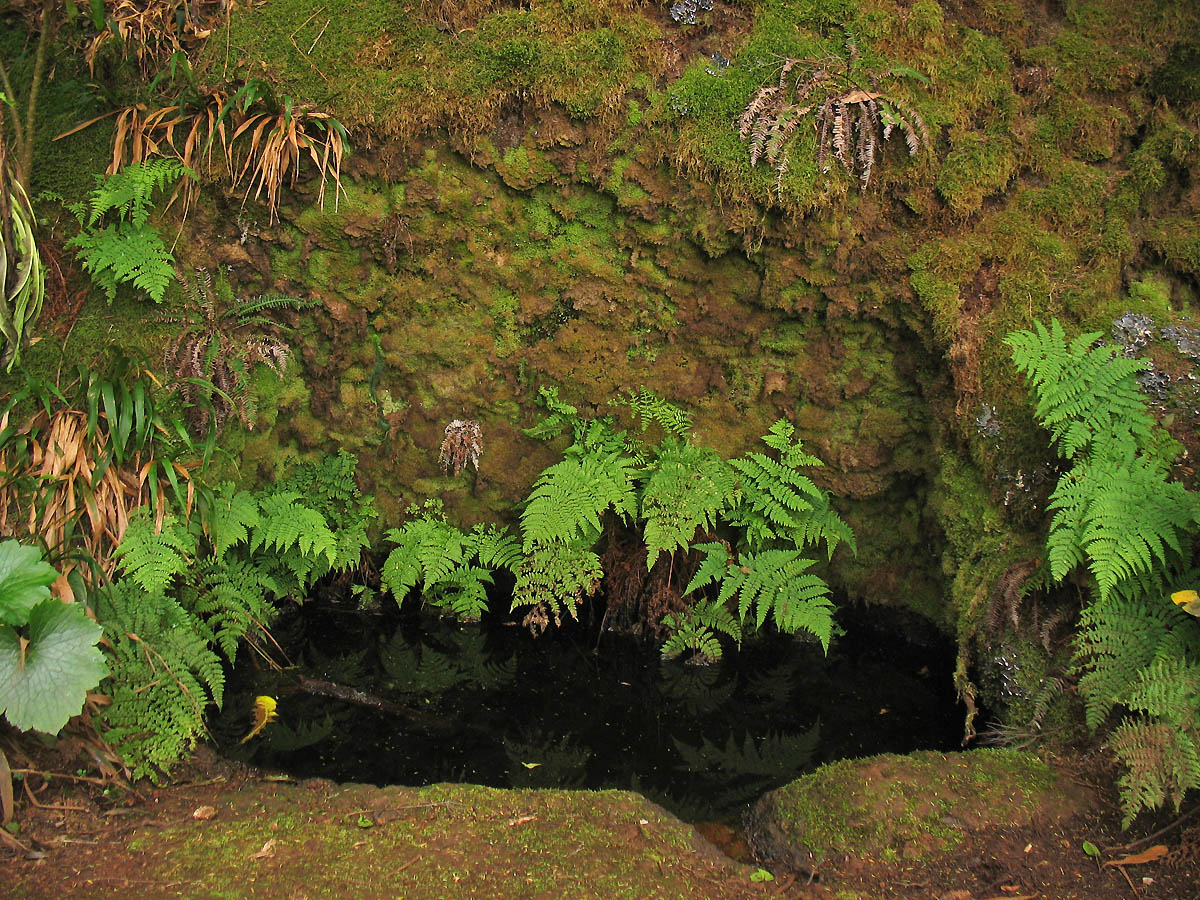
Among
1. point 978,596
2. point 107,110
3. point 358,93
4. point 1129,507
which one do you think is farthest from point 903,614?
point 107,110

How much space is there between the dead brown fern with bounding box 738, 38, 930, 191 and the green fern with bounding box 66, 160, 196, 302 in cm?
298

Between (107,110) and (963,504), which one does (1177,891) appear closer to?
(963,504)

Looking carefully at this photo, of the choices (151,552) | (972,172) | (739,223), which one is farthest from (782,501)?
(151,552)

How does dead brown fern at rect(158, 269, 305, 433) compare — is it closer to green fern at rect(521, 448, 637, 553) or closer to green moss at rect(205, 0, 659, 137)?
green moss at rect(205, 0, 659, 137)

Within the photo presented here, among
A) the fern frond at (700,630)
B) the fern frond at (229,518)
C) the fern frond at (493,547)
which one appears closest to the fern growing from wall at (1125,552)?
the fern frond at (700,630)

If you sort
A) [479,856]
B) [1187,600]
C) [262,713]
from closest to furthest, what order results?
[479,856] < [1187,600] < [262,713]

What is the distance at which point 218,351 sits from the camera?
4.73 metres

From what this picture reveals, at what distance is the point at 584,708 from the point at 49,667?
2.49 m

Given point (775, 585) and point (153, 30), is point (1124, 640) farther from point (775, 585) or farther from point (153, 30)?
point (153, 30)

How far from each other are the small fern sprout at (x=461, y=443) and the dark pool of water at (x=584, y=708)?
1.01 m

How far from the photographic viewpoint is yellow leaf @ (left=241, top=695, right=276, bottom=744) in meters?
4.24

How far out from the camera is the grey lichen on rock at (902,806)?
324 cm

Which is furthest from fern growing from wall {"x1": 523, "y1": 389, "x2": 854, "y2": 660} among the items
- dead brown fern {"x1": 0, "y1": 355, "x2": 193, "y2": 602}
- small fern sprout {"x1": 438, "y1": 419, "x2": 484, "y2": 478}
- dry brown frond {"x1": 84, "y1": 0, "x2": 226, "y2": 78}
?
dry brown frond {"x1": 84, "y1": 0, "x2": 226, "y2": 78}

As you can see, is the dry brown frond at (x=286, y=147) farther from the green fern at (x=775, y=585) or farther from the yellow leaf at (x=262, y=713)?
the green fern at (x=775, y=585)
